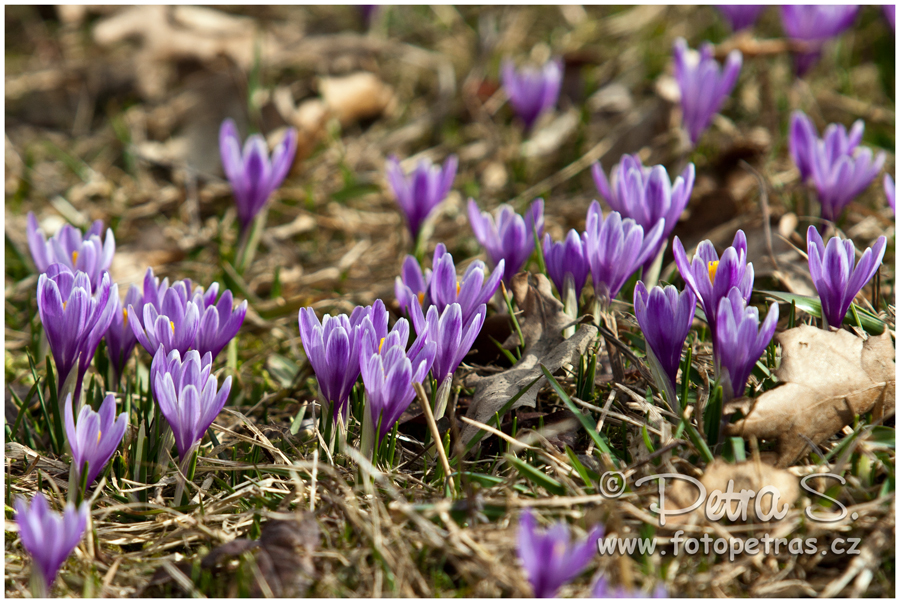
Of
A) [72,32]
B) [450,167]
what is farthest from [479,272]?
[72,32]

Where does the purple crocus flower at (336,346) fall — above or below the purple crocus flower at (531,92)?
below

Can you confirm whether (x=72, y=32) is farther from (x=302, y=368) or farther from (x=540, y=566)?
(x=540, y=566)

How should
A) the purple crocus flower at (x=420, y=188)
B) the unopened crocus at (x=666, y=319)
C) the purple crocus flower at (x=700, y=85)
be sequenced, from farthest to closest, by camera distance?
1. the purple crocus flower at (x=700, y=85)
2. the purple crocus flower at (x=420, y=188)
3. the unopened crocus at (x=666, y=319)

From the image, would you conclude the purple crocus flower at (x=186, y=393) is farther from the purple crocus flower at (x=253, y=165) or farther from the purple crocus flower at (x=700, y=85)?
the purple crocus flower at (x=700, y=85)

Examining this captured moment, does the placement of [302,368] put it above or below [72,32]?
below

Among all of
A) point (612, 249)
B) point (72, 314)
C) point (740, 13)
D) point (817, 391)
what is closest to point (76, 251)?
point (72, 314)

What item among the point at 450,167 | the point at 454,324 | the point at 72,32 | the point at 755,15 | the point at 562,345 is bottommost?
the point at 562,345

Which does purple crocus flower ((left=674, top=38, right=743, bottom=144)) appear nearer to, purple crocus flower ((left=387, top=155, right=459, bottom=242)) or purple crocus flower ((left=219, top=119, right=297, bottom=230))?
purple crocus flower ((left=387, top=155, right=459, bottom=242))

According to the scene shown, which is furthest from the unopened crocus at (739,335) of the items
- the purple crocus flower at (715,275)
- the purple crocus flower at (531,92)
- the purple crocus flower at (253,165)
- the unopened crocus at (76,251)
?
the purple crocus flower at (531,92)
